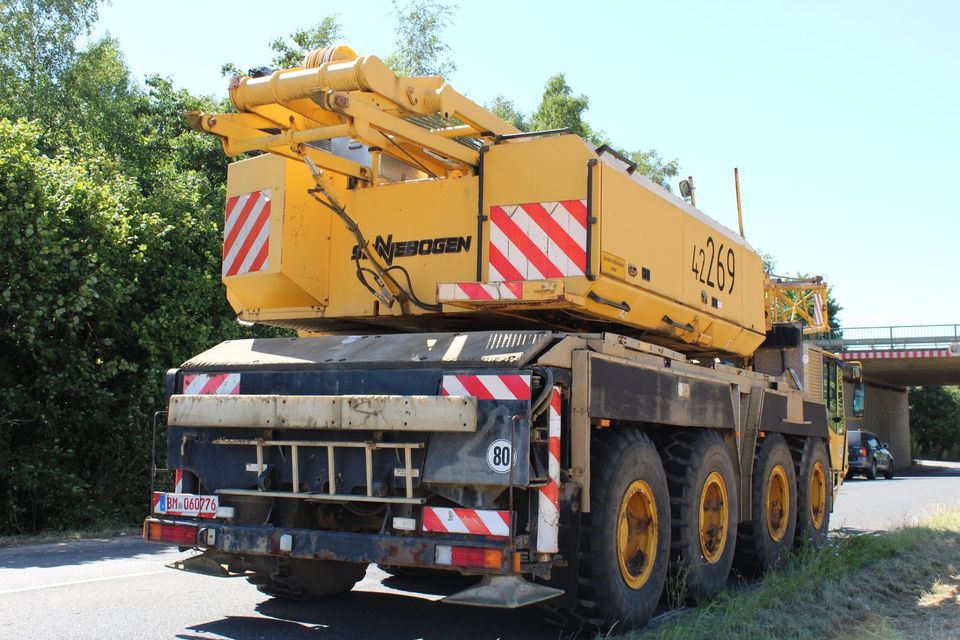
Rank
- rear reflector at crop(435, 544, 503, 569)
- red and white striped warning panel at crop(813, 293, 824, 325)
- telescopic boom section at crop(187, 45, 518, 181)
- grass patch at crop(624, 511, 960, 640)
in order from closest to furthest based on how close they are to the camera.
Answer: rear reflector at crop(435, 544, 503, 569) < grass patch at crop(624, 511, 960, 640) < telescopic boom section at crop(187, 45, 518, 181) < red and white striped warning panel at crop(813, 293, 824, 325)

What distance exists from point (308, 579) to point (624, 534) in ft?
7.28

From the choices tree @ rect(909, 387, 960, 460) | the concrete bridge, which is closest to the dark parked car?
the concrete bridge

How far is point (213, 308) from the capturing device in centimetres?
1370

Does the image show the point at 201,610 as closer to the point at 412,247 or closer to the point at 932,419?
the point at 412,247

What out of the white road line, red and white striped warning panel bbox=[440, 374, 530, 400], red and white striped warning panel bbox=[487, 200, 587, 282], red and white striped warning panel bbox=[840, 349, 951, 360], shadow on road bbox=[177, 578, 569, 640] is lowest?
shadow on road bbox=[177, 578, 569, 640]

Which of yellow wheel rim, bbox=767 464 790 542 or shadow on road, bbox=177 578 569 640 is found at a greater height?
yellow wheel rim, bbox=767 464 790 542

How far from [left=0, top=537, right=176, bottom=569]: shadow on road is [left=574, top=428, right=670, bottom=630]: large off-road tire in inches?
208

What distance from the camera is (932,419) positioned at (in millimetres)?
60500

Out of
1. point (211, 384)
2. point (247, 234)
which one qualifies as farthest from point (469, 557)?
point (247, 234)

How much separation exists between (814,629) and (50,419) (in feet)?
31.3

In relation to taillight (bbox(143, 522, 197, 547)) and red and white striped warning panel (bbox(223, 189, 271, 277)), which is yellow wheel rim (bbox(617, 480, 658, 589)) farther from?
red and white striped warning panel (bbox(223, 189, 271, 277))

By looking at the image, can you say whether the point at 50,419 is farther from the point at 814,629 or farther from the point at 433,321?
the point at 814,629

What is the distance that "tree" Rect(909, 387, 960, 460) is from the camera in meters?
60.2

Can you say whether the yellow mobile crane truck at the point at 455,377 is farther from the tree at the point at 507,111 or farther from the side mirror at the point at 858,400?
the tree at the point at 507,111
